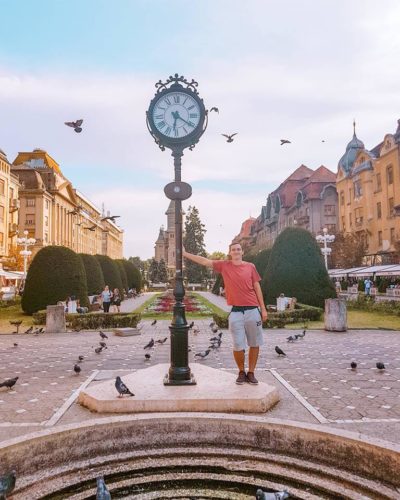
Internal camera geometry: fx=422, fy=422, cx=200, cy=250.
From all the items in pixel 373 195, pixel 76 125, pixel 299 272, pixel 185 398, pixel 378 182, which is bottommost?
pixel 185 398

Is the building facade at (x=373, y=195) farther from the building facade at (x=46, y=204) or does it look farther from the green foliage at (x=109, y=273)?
the building facade at (x=46, y=204)

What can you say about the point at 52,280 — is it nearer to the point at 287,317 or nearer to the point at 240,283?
the point at 287,317

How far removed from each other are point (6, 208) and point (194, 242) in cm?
3119

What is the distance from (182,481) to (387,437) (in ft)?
7.91

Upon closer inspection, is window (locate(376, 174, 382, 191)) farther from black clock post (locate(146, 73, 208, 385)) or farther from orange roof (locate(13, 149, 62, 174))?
orange roof (locate(13, 149, 62, 174))

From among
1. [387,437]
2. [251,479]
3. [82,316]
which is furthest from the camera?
[82,316]

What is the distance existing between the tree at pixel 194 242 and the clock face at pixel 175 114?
209ft

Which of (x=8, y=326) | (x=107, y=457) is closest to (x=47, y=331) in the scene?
(x=8, y=326)

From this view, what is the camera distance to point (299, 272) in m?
22.2

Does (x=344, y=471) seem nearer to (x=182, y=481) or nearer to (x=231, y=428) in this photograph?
(x=231, y=428)

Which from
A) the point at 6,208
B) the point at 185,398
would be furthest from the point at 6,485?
the point at 6,208

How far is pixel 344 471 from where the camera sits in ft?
12.8

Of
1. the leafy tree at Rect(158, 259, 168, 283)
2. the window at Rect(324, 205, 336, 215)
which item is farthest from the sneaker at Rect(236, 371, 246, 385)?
the leafy tree at Rect(158, 259, 168, 283)

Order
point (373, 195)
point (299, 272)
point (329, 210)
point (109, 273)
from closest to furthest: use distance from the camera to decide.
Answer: point (299, 272) < point (109, 273) < point (373, 195) < point (329, 210)
